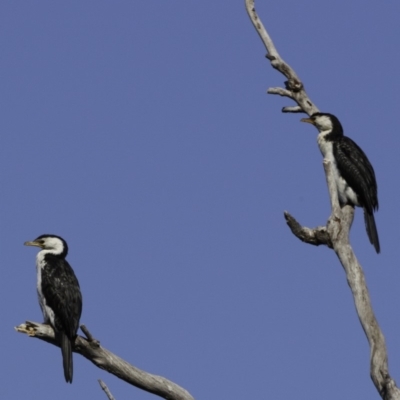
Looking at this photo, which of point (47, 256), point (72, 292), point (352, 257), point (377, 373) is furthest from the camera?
point (47, 256)

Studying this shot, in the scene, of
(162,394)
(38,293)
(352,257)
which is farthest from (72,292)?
(352,257)

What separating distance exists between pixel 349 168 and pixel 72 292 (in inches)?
113

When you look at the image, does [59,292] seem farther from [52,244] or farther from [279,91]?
[279,91]

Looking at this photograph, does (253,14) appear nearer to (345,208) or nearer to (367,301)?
(345,208)

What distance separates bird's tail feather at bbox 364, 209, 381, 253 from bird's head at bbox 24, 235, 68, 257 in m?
2.78

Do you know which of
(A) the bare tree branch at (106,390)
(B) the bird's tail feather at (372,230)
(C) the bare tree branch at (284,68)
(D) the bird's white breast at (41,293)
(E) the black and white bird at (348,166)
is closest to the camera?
(A) the bare tree branch at (106,390)

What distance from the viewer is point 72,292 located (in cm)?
909

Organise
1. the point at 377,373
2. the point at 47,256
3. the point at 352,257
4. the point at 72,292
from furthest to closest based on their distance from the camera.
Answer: the point at 47,256
the point at 72,292
the point at 352,257
the point at 377,373

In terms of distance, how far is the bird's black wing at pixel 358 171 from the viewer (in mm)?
9875

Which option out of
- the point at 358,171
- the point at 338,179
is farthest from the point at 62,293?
the point at 358,171

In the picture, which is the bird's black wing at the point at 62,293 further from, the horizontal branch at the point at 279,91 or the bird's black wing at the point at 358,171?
the bird's black wing at the point at 358,171

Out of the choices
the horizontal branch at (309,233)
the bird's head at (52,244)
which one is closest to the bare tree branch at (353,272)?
the horizontal branch at (309,233)

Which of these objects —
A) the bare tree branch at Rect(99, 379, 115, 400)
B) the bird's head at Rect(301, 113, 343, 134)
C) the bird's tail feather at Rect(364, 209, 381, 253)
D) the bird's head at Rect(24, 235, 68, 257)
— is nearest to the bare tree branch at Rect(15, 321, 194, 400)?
the bare tree branch at Rect(99, 379, 115, 400)

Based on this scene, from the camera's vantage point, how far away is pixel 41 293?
934 centimetres
